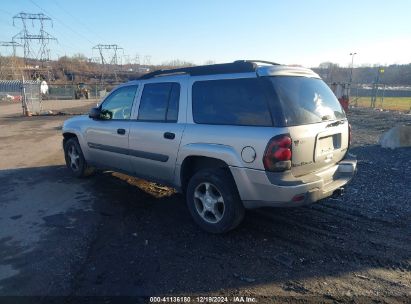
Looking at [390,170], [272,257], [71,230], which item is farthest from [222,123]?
[390,170]

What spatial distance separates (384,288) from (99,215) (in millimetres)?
3656

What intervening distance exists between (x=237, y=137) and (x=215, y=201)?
36.0 inches

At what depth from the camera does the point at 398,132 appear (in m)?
8.80

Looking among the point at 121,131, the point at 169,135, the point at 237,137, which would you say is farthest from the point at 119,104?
the point at 237,137

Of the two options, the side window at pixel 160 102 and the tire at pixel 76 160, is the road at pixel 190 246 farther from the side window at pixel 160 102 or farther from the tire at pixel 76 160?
the side window at pixel 160 102

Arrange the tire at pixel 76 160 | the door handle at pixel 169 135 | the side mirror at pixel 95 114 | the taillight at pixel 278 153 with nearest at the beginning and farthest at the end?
the taillight at pixel 278 153 → the door handle at pixel 169 135 → the side mirror at pixel 95 114 → the tire at pixel 76 160

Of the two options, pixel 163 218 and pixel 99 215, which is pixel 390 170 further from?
pixel 99 215

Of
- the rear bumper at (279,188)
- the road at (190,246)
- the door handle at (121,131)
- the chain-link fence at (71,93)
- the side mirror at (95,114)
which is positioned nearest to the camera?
the road at (190,246)

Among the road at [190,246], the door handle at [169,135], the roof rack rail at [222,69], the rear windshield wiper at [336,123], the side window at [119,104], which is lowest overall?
the road at [190,246]

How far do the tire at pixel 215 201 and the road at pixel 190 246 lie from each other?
183mm

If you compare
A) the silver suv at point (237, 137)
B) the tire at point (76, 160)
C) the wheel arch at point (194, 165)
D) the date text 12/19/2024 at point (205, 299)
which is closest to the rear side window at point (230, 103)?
the silver suv at point (237, 137)

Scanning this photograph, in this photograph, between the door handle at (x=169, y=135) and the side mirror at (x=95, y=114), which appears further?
the side mirror at (x=95, y=114)

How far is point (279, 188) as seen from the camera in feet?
11.5

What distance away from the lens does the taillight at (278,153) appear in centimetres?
341
